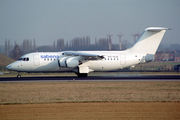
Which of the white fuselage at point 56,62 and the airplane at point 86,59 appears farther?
the white fuselage at point 56,62

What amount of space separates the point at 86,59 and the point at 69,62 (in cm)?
248

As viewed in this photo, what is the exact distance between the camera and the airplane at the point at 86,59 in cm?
3088

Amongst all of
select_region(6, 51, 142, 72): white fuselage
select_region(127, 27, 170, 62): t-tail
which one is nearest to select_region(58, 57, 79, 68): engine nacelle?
select_region(6, 51, 142, 72): white fuselage

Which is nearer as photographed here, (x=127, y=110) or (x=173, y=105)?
(x=127, y=110)

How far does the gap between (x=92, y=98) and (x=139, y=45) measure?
63.0 feet

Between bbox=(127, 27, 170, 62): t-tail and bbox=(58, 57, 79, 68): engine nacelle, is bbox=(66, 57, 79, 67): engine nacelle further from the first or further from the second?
bbox=(127, 27, 170, 62): t-tail

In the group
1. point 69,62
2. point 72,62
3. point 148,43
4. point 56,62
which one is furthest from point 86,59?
point 148,43

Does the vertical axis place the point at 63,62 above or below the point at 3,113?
above

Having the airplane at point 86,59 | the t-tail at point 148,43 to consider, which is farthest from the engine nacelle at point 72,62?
the t-tail at point 148,43

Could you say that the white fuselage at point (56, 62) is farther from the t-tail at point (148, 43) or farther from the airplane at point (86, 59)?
the t-tail at point (148, 43)

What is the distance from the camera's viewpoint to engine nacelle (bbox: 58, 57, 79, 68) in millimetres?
30348

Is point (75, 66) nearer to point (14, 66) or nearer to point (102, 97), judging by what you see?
point (14, 66)

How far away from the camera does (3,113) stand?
12.1 meters

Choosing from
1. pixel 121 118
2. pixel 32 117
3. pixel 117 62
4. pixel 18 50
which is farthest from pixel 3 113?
pixel 18 50
